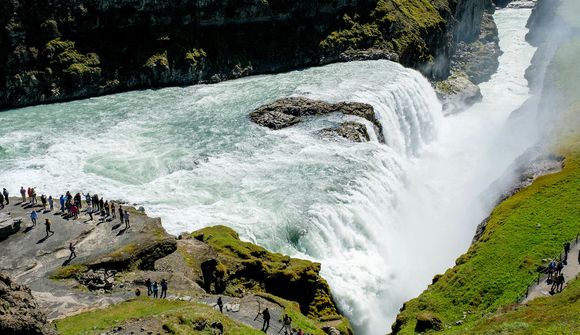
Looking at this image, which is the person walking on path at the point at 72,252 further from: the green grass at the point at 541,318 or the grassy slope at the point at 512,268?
the green grass at the point at 541,318

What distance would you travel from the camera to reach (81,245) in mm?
32875

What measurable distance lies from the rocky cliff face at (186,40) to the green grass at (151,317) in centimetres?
5389

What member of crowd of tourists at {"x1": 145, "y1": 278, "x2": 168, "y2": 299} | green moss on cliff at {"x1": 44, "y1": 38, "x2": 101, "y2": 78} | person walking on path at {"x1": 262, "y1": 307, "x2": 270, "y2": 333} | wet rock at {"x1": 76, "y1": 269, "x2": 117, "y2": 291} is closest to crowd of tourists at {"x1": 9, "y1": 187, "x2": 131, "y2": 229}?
wet rock at {"x1": 76, "y1": 269, "x2": 117, "y2": 291}

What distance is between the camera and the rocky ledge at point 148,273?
27.7 meters

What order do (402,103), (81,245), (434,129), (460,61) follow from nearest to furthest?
(81,245) → (402,103) → (434,129) → (460,61)

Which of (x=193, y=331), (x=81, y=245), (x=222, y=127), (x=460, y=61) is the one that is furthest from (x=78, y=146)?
(x=460, y=61)

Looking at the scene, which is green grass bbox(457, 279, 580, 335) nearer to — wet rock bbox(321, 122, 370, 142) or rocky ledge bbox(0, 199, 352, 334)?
rocky ledge bbox(0, 199, 352, 334)

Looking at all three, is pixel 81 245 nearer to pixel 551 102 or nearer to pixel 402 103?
pixel 402 103

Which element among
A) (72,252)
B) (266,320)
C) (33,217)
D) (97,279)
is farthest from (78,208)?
(266,320)

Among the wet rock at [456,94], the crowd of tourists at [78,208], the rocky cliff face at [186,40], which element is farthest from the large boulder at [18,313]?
the wet rock at [456,94]

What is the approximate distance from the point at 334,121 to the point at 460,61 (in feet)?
199

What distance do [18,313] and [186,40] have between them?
7063 centimetres

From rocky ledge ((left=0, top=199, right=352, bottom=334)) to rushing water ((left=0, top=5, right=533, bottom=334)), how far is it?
163 inches

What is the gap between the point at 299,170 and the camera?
5259 cm
